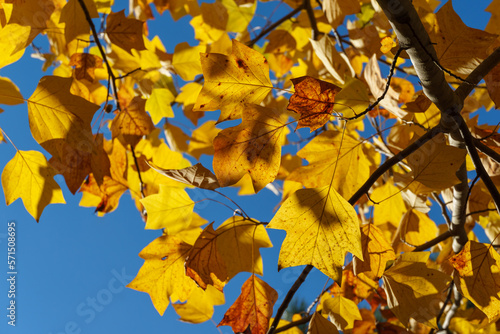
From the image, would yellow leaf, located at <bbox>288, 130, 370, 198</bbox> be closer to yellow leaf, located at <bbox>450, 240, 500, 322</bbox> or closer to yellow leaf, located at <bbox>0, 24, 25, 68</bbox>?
yellow leaf, located at <bbox>450, 240, 500, 322</bbox>

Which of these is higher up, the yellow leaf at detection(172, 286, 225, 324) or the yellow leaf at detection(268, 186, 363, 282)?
the yellow leaf at detection(268, 186, 363, 282)

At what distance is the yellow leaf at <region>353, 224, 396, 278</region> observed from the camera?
26.3 inches

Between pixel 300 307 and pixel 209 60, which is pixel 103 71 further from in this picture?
pixel 300 307

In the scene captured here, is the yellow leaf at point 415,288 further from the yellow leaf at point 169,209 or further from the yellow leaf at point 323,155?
the yellow leaf at point 169,209

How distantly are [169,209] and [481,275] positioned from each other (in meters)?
0.55

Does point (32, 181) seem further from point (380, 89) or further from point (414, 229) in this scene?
point (414, 229)

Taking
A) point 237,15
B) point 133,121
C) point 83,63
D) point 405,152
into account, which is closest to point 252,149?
point 405,152

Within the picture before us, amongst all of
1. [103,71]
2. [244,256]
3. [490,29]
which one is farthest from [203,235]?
[103,71]

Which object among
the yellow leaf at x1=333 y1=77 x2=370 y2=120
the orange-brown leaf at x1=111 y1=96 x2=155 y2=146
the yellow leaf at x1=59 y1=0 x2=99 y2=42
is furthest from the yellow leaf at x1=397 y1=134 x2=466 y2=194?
the yellow leaf at x1=59 y1=0 x2=99 y2=42

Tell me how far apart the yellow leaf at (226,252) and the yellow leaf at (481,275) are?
1.08 ft

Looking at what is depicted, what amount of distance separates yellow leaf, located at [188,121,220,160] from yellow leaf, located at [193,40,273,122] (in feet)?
2.52

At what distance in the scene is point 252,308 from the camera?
2.38 ft

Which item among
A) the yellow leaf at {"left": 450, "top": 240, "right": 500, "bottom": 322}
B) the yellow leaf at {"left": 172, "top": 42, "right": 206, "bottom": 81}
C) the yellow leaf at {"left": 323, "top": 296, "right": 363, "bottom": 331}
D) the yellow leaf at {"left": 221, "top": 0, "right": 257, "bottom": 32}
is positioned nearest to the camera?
the yellow leaf at {"left": 450, "top": 240, "right": 500, "bottom": 322}

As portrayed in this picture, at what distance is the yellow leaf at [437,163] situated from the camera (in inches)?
22.9
